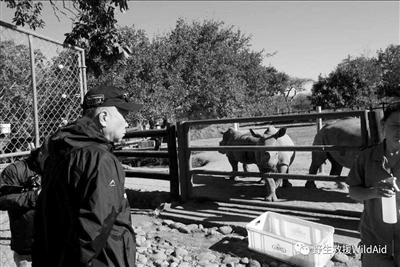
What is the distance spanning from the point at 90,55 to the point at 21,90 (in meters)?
1.31

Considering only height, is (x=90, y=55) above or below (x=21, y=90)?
above

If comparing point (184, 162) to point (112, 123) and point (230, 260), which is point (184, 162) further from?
point (112, 123)

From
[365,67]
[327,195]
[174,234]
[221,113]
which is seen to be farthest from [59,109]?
[365,67]

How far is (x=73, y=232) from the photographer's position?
1.73 meters

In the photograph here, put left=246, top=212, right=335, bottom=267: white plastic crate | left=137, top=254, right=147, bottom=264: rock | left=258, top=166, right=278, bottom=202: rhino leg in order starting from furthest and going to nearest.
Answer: left=258, top=166, right=278, bottom=202: rhino leg
left=137, top=254, right=147, bottom=264: rock
left=246, top=212, right=335, bottom=267: white plastic crate

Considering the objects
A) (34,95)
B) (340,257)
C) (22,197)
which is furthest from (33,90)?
(340,257)

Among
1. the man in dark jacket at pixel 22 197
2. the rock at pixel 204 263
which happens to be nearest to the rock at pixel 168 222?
the rock at pixel 204 263

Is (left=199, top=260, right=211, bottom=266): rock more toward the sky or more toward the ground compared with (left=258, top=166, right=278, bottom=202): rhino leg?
more toward the ground

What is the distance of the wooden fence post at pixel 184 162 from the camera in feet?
21.8

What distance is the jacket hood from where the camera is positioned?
6.21ft

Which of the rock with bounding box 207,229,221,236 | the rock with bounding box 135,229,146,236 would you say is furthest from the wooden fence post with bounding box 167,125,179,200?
the rock with bounding box 207,229,221,236

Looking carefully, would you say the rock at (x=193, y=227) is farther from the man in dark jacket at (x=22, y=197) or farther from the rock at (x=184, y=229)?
the man in dark jacket at (x=22, y=197)

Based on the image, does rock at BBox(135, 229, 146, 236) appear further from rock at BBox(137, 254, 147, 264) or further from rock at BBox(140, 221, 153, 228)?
rock at BBox(137, 254, 147, 264)

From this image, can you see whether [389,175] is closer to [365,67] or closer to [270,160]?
[270,160]
